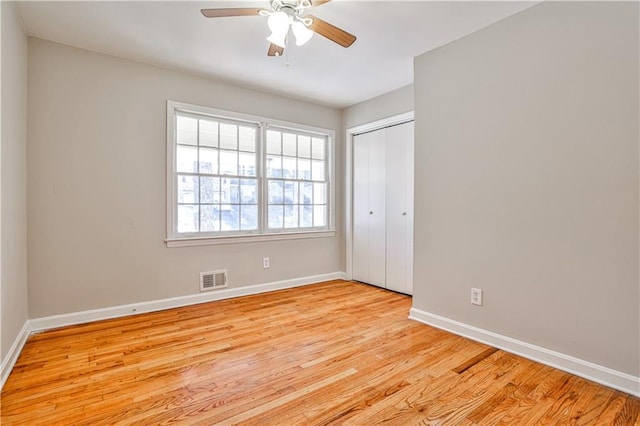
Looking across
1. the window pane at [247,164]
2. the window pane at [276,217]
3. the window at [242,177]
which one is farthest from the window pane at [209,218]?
the window pane at [276,217]

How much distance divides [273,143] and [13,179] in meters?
2.54

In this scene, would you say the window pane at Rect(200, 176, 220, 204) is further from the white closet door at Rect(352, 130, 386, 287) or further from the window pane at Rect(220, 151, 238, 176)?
the white closet door at Rect(352, 130, 386, 287)

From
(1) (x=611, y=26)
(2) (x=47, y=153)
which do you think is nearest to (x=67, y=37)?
(2) (x=47, y=153)

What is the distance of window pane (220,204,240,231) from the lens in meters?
3.81

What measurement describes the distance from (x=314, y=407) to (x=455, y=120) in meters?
2.40

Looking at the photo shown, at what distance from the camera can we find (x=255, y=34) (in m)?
2.72

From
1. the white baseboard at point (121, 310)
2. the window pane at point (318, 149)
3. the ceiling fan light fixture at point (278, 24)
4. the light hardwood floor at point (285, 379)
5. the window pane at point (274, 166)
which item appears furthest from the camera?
the window pane at point (318, 149)

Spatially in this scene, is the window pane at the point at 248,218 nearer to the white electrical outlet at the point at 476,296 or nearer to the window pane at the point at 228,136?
the window pane at the point at 228,136

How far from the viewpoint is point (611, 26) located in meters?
1.97

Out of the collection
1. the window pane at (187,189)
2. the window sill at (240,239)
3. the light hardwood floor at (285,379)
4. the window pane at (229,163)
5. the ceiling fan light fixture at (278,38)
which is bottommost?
the light hardwood floor at (285,379)

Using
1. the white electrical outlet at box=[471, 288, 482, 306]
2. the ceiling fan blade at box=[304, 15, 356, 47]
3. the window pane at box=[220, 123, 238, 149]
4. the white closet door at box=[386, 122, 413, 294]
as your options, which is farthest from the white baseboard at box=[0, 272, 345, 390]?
the ceiling fan blade at box=[304, 15, 356, 47]

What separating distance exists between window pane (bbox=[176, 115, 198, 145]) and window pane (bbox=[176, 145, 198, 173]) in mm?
66

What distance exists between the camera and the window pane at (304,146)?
4.47 meters

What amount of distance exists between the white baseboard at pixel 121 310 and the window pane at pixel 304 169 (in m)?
1.39
